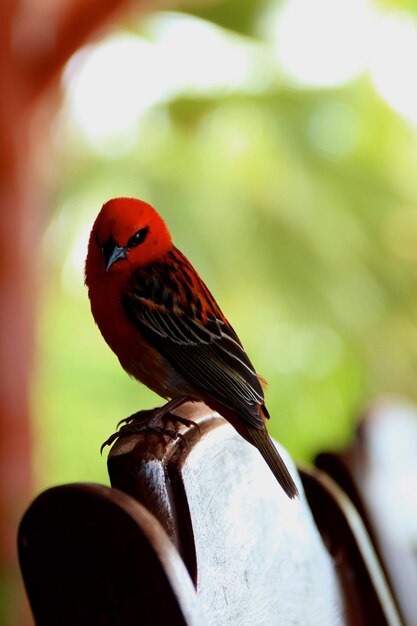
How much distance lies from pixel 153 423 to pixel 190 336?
171 millimetres

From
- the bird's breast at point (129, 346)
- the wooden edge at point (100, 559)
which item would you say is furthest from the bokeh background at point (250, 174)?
the wooden edge at point (100, 559)

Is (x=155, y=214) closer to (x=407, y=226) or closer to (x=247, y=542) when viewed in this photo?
(x=247, y=542)

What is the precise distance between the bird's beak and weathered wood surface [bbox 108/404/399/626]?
0.13 m

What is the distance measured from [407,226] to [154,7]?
0.84m

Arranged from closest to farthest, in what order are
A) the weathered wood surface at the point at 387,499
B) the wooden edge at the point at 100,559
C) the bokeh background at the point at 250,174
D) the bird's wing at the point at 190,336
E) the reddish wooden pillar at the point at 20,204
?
the wooden edge at the point at 100,559 → the bird's wing at the point at 190,336 → the weathered wood surface at the point at 387,499 → the reddish wooden pillar at the point at 20,204 → the bokeh background at the point at 250,174

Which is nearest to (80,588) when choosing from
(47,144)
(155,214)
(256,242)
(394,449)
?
(155,214)

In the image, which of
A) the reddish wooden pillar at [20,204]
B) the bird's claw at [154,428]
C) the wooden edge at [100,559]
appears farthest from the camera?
the reddish wooden pillar at [20,204]

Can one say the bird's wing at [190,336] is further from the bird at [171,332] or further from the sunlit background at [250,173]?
the sunlit background at [250,173]

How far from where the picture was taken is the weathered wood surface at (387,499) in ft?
3.21

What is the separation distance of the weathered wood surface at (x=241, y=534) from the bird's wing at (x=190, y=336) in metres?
0.03

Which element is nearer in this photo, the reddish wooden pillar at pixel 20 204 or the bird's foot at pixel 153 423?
the bird's foot at pixel 153 423

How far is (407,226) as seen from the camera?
231 centimetres

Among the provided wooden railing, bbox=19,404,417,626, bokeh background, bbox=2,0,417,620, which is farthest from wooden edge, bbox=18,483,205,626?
bokeh background, bbox=2,0,417,620

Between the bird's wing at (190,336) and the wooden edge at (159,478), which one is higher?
the bird's wing at (190,336)
